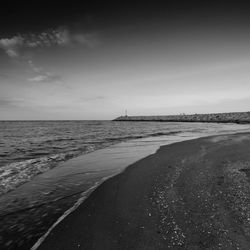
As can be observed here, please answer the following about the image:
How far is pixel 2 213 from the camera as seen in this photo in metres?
5.07

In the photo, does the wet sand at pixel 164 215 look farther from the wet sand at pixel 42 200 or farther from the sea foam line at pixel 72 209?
the wet sand at pixel 42 200

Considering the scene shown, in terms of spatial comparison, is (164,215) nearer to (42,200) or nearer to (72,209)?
(72,209)

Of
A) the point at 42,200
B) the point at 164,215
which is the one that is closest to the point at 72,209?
the point at 42,200

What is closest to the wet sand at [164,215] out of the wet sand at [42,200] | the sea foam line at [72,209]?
the sea foam line at [72,209]

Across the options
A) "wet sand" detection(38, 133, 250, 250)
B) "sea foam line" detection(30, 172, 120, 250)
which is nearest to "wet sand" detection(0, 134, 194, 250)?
"sea foam line" detection(30, 172, 120, 250)

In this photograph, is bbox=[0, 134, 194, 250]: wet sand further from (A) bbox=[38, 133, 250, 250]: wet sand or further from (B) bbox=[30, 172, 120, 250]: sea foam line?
(A) bbox=[38, 133, 250, 250]: wet sand

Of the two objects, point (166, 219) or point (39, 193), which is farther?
point (39, 193)

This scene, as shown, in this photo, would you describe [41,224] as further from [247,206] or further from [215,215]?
[247,206]

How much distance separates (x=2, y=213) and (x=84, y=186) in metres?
2.52

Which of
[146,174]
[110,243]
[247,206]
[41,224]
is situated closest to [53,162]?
[146,174]

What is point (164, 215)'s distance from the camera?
4.29 m

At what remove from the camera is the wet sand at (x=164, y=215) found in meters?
3.46

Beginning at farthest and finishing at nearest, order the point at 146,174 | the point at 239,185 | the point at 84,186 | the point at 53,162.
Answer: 1. the point at 53,162
2. the point at 146,174
3. the point at 84,186
4. the point at 239,185

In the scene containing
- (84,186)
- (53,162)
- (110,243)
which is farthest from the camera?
(53,162)
